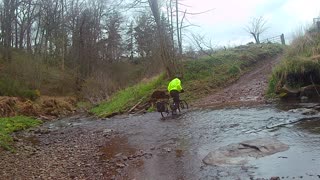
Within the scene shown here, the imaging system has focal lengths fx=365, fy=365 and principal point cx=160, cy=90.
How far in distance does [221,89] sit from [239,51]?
31.4 feet

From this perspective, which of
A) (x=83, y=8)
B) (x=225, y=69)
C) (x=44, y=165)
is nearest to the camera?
(x=44, y=165)

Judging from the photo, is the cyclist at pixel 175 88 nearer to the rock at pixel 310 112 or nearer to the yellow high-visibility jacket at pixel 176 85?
the yellow high-visibility jacket at pixel 176 85

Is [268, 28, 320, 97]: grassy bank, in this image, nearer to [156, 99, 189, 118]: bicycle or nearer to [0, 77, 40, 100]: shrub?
[156, 99, 189, 118]: bicycle

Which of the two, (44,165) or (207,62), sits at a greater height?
(207,62)

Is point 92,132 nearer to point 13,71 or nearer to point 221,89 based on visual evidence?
point 221,89

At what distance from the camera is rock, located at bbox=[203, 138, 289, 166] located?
7839 mm

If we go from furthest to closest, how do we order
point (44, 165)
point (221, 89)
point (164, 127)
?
point (221, 89) < point (164, 127) < point (44, 165)

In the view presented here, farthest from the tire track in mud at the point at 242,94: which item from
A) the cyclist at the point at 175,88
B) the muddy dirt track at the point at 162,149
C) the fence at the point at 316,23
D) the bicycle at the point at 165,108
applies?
the fence at the point at 316,23

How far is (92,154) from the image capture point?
1056 centimetres

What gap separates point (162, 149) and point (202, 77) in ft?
49.4

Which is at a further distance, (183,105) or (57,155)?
(183,105)

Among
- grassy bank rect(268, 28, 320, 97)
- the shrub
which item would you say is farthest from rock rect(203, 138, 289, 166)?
the shrub

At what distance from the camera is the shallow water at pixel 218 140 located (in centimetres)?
709

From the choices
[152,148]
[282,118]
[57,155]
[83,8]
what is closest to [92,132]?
[57,155]
